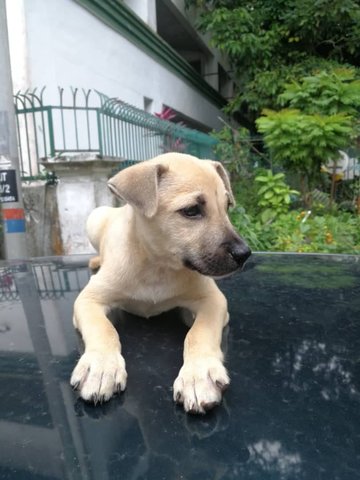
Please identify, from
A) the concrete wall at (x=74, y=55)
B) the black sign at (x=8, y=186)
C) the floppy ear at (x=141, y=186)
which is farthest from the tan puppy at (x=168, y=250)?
the concrete wall at (x=74, y=55)

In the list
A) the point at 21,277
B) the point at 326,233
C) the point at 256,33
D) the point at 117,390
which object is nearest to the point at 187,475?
the point at 117,390

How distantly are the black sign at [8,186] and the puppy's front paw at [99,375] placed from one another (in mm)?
2868

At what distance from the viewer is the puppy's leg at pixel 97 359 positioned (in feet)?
3.78

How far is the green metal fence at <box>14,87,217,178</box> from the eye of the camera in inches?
229

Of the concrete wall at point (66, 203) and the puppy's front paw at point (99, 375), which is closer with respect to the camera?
the puppy's front paw at point (99, 375)

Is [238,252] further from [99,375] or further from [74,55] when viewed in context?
[74,55]

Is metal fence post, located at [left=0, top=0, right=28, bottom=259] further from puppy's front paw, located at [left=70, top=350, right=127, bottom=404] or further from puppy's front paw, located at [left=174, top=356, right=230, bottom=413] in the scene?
puppy's front paw, located at [left=174, top=356, right=230, bottom=413]

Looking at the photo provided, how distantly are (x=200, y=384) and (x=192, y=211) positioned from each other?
82 cm

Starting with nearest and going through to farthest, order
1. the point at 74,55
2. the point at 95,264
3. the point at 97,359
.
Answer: the point at 97,359, the point at 95,264, the point at 74,55

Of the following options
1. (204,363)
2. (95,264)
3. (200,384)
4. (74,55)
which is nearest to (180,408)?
(200,384)

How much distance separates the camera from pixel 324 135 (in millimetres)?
5863

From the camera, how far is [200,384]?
1146 mm

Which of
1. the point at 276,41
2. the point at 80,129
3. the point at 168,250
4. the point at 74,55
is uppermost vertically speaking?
the point at 276,41

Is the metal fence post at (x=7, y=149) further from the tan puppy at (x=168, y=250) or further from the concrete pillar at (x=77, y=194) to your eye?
the tan puppy at (x=168, y=250)
